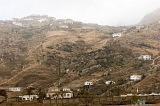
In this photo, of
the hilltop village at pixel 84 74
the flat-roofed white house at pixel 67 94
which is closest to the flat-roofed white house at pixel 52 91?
the hilltop village at pixel 84 74

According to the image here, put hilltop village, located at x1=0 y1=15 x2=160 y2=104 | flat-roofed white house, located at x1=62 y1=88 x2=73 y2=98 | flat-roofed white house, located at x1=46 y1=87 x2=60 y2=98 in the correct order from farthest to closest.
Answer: flat-roofed white house, located at x1=46 y1=87 x2=60 y2=98 → hilltop village, located at x1=0 y1=15 x2=160 y2=104 → flat-roofed white house, located at x1=62 y1=88 x2=73 y2=98

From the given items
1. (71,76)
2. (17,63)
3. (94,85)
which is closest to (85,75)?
(71,76)

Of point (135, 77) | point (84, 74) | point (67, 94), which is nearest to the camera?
point (67, 94)

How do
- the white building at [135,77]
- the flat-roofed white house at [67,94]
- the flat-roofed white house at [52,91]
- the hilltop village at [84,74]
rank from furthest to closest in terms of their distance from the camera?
the white building at [135,77] → the flat-roofed white house at [52,91] → the hilltop village at [84,74] → the flat-roofed white house at [67,94]

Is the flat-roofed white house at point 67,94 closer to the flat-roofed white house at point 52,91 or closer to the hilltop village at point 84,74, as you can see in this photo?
the hilltop village at point 84,74

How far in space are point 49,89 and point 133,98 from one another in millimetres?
51354

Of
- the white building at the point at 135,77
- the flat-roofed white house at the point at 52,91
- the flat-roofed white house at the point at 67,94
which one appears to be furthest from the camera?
the white building at the point at 135,77

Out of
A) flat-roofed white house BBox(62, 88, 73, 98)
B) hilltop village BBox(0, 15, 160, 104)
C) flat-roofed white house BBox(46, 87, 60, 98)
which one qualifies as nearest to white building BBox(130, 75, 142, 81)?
hilltop village BBox(0, 15, 160, 104)

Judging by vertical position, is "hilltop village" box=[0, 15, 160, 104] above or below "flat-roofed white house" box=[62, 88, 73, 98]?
above

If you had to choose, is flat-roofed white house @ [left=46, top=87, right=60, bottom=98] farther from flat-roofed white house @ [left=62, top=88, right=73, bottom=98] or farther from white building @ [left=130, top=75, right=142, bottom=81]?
white building @ [left=130, top=75, right=142, bottom=81]

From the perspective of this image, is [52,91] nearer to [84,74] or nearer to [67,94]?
[67,94]

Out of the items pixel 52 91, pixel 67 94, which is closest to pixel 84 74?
pixel 52 91

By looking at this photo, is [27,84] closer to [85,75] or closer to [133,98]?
[85,75]

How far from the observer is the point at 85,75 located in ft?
555
